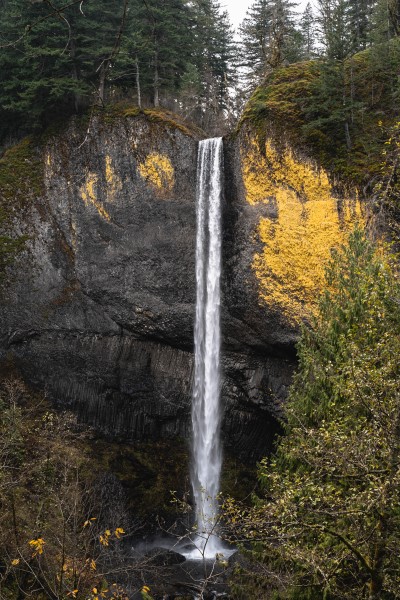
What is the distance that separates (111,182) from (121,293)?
4.54 m

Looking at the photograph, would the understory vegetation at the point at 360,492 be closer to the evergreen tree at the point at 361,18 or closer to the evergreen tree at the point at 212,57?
the evergreen tree at the point at 361,18

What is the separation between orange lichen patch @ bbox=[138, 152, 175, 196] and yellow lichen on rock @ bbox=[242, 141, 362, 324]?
11.6 ft

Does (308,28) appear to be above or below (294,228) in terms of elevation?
above

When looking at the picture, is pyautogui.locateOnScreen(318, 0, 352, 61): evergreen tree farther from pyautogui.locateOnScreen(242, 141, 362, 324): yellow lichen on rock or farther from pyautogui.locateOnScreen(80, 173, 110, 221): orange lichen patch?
pyautogui.locateOnScreen(80, 173, 110, 221): orange lichen patch

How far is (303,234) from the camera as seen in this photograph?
1859 centimetres

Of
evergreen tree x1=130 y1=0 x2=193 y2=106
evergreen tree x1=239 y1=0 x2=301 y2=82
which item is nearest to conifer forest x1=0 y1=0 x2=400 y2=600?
evergreen tree x1=130 y1=0 x2=193 y2=106

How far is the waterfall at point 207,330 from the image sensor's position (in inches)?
798

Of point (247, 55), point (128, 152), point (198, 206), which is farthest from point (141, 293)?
point (247, 55)

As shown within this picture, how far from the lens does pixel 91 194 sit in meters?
21.1

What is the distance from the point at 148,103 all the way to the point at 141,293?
9.87 meters

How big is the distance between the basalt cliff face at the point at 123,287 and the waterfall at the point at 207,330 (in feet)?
1.13

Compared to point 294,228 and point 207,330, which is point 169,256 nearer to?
point 207,330

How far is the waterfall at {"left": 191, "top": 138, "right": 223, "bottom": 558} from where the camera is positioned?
20.3m

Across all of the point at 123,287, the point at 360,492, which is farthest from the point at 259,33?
the point at 360,492
